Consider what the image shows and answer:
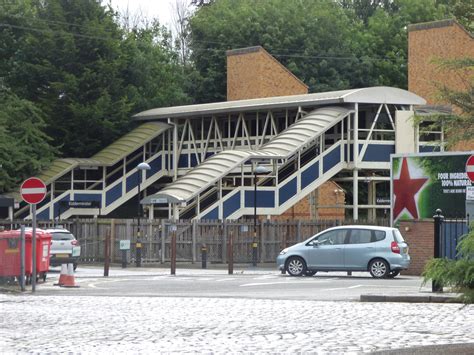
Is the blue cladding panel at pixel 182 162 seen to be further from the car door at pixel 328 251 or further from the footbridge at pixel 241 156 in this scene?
the car door at pixel 328 251

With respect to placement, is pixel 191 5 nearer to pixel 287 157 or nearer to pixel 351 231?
pixel 287 157

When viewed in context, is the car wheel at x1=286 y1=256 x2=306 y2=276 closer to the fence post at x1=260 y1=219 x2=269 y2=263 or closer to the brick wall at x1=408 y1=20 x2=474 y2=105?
the fence post at x1=260 y1=219 x2=269 y2=263

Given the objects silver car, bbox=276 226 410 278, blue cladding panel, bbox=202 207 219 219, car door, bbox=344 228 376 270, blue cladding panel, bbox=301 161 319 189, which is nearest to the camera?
silver car, bbox=276 226 410 278

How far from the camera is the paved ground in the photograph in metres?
15.0

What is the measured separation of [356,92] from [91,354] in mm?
38157

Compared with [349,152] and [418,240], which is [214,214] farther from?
[418,240]

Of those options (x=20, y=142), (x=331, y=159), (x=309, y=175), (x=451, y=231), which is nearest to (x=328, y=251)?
(x=451, y=231)

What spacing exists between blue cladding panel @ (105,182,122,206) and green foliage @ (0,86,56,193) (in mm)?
3291

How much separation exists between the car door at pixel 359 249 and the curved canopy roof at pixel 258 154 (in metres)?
14.3

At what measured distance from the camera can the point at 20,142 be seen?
5700cm

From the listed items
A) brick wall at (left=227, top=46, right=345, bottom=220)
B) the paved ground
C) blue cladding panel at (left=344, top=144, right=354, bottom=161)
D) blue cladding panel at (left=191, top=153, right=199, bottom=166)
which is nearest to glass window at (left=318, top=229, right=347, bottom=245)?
the paved ground

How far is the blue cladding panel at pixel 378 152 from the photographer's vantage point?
52.9m

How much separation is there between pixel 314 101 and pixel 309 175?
325 cm

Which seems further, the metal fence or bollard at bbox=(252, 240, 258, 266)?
bollard at bbox=(252, 240, 258, 266)
